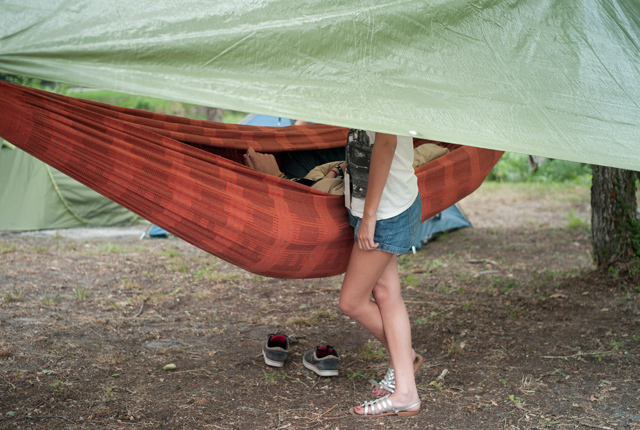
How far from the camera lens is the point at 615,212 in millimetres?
2824

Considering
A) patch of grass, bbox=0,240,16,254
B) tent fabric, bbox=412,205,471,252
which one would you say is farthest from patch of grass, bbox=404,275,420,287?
patch of grass, bbox=0,240,16,254

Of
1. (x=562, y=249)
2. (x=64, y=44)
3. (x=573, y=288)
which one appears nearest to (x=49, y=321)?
(x=64, y=44)

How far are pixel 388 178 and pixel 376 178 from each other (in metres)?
0.07

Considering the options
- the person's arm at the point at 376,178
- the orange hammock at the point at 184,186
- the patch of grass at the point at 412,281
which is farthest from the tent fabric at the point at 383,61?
the patch of grass at the point at 412,281

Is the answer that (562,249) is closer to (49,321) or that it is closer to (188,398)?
(188,398)

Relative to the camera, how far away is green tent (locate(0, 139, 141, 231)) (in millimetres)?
4879

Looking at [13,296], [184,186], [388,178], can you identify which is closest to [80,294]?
[13,296]

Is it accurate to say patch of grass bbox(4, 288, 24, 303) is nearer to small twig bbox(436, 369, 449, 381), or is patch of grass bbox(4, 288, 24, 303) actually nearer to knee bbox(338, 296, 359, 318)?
knee bbox(338, 296, 359, 318)

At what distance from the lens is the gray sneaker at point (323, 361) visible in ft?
6.80

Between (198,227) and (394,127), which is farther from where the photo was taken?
(198,227)

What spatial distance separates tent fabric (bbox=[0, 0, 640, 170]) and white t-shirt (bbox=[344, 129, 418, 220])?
22 centimetres

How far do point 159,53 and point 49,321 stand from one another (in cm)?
176

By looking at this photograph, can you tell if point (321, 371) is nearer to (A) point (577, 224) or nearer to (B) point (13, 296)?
(B) point (13, 296)

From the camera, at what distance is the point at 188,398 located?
6.19 ft
